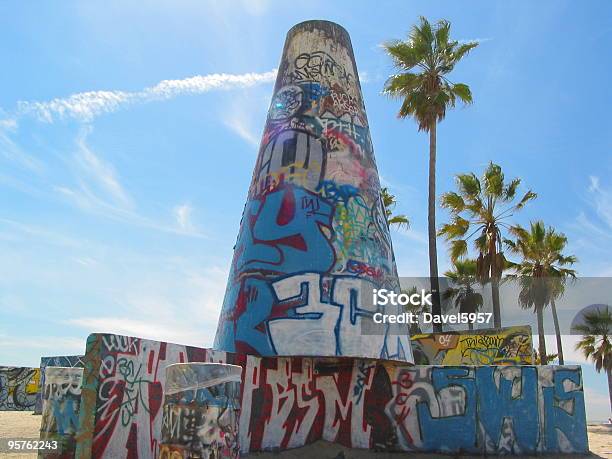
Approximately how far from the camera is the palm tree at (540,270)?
28.3m

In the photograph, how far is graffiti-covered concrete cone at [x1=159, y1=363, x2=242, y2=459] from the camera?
727 cm

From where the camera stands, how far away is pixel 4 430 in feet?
56.1

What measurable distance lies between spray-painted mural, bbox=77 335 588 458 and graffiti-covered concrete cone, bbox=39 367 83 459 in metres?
1.14

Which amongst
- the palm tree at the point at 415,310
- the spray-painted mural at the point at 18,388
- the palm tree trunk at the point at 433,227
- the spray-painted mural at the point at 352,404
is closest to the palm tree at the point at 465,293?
the palm tree at the point at 415,310

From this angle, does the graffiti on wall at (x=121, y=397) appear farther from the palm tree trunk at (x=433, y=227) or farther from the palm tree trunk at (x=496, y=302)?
the palm tree trunk at (x=496, y=302)

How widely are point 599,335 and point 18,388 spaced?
35953 mm

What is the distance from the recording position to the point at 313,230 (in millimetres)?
13734

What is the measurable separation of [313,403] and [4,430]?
10120mm

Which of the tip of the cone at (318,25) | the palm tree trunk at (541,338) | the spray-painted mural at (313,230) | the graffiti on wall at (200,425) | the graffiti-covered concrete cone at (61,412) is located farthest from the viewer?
the palm tree trunk at (541,338)

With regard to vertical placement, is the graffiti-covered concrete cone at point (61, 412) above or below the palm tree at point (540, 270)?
below

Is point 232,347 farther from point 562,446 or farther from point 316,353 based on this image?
point 562,446

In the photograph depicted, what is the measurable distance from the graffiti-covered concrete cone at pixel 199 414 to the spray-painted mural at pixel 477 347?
57.9ft

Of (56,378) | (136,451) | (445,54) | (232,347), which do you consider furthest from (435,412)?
(445,54)

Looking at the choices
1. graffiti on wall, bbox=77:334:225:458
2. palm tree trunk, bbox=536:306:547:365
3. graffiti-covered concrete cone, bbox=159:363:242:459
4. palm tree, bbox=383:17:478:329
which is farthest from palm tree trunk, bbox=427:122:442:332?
graffiti-covered concrete cone, bbox=159:363:242:459
